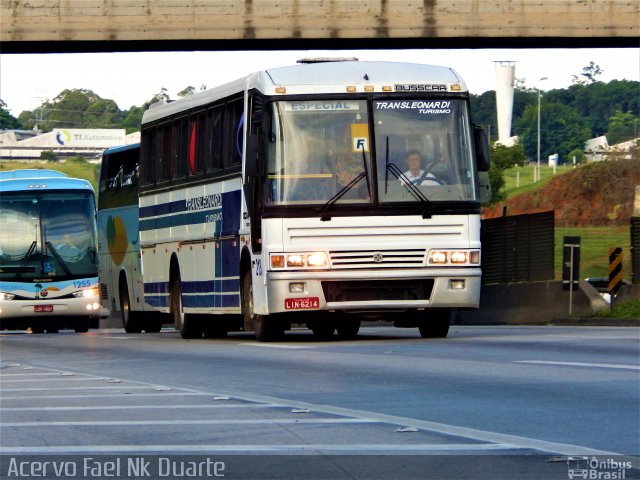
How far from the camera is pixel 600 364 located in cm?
1555

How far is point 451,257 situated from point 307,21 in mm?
20940

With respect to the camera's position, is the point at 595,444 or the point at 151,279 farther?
the point at 151,279

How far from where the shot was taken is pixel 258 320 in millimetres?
22172

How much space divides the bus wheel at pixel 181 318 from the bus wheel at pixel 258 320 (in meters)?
3.37

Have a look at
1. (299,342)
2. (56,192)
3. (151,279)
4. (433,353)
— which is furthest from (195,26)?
(433,353)

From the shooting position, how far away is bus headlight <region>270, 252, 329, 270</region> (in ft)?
67.6

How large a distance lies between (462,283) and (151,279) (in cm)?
858

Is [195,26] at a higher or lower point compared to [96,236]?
higher

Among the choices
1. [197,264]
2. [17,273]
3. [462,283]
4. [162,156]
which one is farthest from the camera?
[17,273]

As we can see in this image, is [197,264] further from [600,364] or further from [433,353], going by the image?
[600,364]

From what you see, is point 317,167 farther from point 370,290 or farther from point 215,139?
point 215,139

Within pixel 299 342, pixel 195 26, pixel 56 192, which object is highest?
pixel 195 26

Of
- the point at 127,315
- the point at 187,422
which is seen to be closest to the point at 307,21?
the point at 127,315

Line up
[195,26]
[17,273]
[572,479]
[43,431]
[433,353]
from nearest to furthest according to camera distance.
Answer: [572,479]
[43,431]
[433,353]
[17,273]
[195,26]
